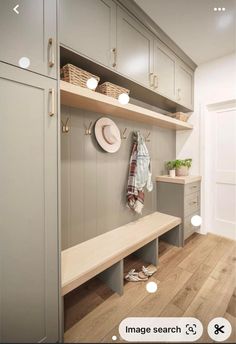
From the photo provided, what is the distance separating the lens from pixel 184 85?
2.45 meters

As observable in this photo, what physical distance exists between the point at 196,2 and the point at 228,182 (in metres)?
2.03

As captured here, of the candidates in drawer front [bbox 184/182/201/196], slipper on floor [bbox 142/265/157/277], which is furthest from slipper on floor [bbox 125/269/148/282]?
drawer front [bbox 184/182/201/196]

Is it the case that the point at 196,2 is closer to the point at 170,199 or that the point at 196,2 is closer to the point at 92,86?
the point at 92,86

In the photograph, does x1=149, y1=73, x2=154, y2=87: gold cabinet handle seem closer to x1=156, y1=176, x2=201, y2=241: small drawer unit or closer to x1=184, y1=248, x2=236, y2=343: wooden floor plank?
x1=156, y1=176, x2=201, y2=241: small drawer unit

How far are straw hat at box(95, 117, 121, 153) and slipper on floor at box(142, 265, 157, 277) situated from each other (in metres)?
1.19

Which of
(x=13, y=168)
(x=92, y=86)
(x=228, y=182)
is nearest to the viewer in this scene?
(x=13, y=168)

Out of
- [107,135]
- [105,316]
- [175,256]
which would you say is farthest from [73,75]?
[175,256]

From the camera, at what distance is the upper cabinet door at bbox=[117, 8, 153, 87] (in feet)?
5.08

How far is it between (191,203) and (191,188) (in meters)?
0.20

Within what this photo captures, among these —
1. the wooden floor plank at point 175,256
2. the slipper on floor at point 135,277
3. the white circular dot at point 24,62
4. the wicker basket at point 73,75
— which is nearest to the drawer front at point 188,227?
the wooden floor plank at point 175,256

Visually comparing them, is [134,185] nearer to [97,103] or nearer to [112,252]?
[112,252]

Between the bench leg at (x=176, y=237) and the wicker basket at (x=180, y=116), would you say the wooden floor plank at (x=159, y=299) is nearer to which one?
the bench leg at (x=176, y=237)

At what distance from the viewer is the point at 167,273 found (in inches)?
69.4

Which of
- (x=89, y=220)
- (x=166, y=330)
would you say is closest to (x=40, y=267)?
(x=89, y=220)
